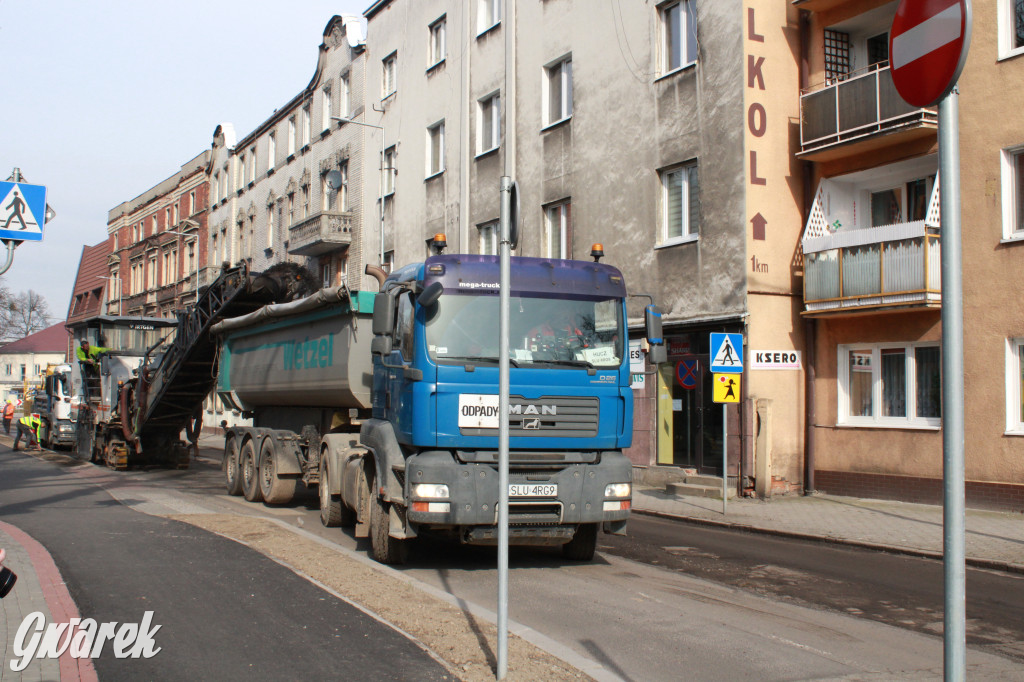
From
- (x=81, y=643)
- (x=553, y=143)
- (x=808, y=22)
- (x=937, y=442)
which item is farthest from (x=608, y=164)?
(x=81, y=643)

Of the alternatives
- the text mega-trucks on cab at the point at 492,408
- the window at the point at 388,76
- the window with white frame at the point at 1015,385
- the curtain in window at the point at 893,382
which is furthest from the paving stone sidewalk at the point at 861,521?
the window at the point at 388,76

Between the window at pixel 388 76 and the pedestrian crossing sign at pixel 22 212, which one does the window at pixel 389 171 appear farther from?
the pedestrian crossing sign at pixel 22 212

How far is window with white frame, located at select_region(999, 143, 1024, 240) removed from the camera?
13.9 m

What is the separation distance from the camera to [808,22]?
17.2 meters

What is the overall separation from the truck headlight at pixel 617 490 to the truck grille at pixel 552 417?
0.51 meters

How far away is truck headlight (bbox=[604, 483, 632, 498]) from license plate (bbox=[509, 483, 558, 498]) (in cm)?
56

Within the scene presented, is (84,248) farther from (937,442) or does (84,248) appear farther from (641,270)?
(937,442)

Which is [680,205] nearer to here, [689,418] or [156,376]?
[689,418]

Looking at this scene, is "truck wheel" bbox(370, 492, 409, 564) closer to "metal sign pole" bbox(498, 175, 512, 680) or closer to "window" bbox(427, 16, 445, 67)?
"metal sign pole" bbox(498, 175, 512, 680)

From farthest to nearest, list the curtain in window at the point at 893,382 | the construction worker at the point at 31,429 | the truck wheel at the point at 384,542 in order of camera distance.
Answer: the construction worker at the point at 31,429, the curtain in window at the point at 893,382, the truck wheel at the point at 384,542

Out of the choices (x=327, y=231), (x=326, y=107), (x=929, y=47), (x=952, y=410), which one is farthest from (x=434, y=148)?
(x=952, y=410)

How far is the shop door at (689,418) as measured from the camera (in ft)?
56.5

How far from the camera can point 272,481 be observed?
13.5 m

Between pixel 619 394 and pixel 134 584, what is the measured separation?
4655 millimetres
